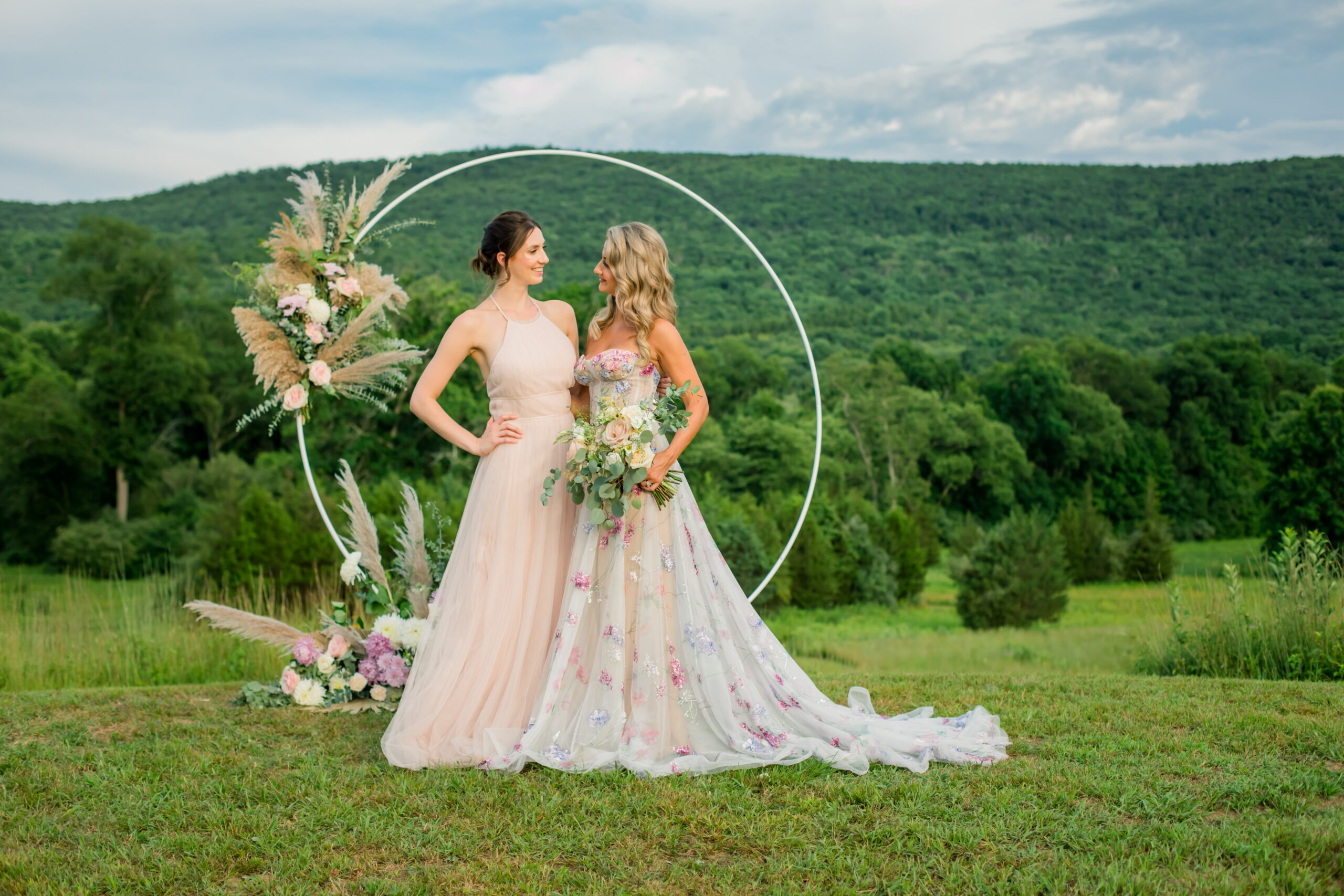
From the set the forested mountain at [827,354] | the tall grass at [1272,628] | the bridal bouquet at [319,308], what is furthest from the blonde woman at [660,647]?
the forested mountain at [827,354]

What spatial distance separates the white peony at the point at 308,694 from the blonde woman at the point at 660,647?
79.3 inches

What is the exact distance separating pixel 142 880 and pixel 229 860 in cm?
27

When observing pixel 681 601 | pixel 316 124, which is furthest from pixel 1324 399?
pixel 681 601

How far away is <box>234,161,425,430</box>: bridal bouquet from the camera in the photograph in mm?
5969

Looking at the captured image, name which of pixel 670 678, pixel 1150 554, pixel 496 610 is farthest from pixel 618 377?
pixel 1150 554

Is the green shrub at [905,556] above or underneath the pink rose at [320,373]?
underneath

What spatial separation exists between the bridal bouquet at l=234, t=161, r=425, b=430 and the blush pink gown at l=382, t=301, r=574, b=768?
1.38 metres

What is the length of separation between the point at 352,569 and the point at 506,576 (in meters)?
1.83

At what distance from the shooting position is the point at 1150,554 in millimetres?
32281

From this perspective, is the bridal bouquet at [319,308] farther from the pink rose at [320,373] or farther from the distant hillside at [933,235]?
the distant hillside at [933,235]

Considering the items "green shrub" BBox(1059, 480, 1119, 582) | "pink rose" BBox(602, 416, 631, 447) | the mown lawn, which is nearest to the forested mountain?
"green shrub" BBox(1059, 480, 1119, 582)

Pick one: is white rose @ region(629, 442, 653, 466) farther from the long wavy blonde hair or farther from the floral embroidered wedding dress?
the long wavy blonde hair

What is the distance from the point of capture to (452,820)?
3.77 meters

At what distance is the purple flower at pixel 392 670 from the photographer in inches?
235
